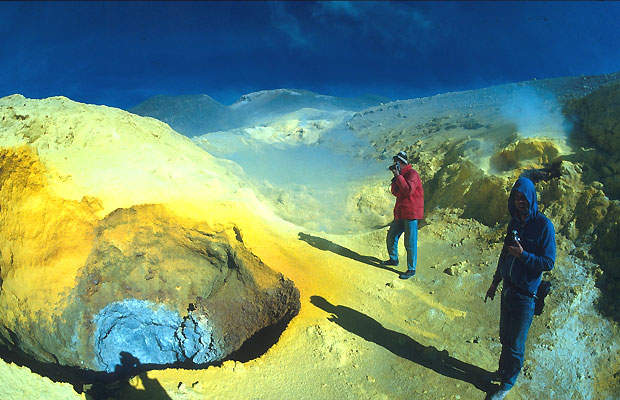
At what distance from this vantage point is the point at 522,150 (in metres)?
5.90

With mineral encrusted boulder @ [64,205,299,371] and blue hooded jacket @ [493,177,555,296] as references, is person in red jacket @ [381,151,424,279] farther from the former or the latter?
blue hooded jacket @ [493,177,555,296]

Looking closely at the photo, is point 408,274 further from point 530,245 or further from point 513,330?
point 530,245

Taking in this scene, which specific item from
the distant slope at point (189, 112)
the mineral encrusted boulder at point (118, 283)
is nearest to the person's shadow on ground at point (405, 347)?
the mineral encrusted boulder at point (118, 283)

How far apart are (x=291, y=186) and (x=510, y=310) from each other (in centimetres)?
639

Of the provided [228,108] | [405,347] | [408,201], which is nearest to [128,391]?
[405,347]

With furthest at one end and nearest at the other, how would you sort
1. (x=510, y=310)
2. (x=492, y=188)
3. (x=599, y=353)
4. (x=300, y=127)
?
(x=300, y=127), (x=492, y=188), (x=599, y=353), (x=510, y=310)

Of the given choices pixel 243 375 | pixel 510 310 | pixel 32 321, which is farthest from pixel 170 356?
pixel 510 310

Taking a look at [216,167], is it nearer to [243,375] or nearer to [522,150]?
[243,375]

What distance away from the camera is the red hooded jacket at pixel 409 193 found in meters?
4.54

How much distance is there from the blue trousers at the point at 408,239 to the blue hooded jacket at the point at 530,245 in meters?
1.91

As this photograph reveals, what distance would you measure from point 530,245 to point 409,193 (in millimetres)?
2060

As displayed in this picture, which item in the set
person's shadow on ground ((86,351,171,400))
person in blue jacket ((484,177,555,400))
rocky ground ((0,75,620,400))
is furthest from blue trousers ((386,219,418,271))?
Answer: person's shadow on ground ((86,351,171,400))

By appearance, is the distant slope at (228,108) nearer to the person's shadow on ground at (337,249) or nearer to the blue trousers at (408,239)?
the person's shadow on ground at (337,249)

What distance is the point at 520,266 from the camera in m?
2.61
